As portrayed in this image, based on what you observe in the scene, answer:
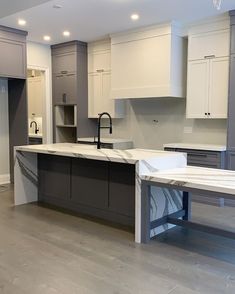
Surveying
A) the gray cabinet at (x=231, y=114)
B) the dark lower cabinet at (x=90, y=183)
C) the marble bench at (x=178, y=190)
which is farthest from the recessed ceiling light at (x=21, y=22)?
the marble bench at (x=178, y=190)

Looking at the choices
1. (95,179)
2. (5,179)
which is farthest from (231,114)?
(5,179)

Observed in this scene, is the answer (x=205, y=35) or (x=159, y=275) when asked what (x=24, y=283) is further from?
(x=205, y=35)

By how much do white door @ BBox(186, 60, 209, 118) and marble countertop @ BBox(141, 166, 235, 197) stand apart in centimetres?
187

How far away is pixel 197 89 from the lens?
5.24 meters

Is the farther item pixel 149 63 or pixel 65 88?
pixel 65 88

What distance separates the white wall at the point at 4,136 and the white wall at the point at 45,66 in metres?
0.72

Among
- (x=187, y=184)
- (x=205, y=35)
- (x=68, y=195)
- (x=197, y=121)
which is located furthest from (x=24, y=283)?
(x=205, y=35)

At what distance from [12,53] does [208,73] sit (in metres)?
3.35

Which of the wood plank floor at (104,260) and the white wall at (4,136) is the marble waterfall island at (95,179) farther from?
the white wall at (4,136)

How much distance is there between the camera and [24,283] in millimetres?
2574

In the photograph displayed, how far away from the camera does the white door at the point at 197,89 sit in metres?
5.15

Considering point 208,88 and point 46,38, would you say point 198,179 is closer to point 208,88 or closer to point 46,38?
point 208,88

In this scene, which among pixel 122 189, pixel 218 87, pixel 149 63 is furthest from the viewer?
pixel 149 63

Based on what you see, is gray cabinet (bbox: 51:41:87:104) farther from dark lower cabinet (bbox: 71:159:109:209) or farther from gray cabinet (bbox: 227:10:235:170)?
gray cabinet (bbox: 227:10:235:170)
